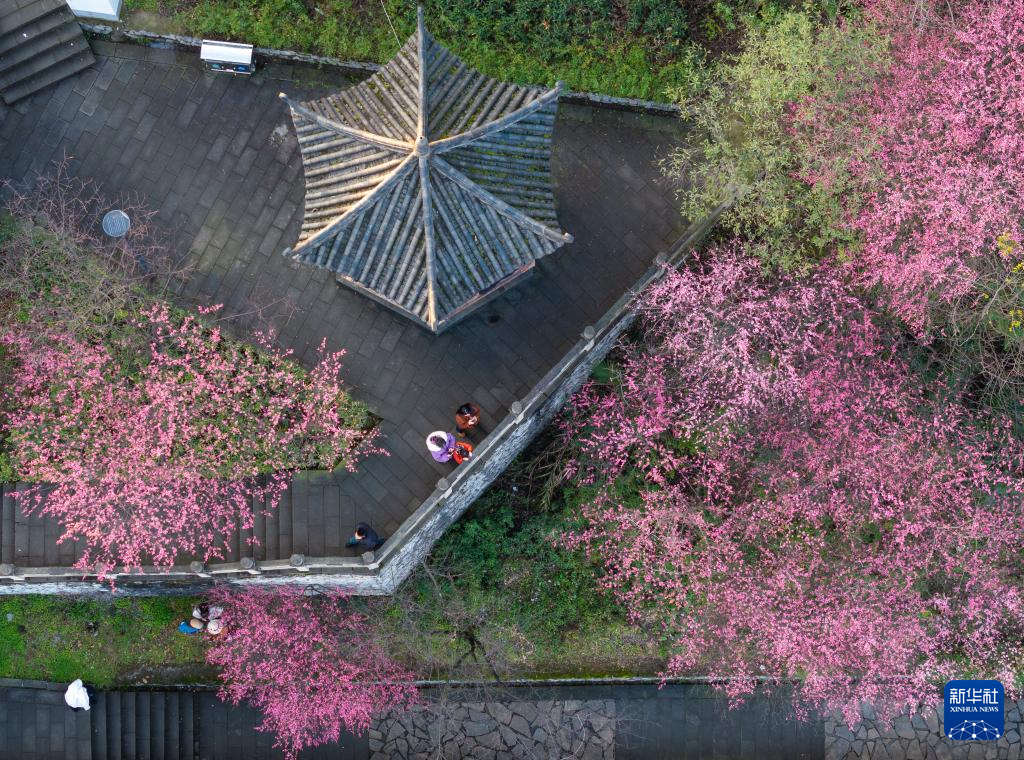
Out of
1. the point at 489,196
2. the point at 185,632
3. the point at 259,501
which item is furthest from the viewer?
the point at 185,632

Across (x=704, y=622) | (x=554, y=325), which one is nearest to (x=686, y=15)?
(x=554, y=325)

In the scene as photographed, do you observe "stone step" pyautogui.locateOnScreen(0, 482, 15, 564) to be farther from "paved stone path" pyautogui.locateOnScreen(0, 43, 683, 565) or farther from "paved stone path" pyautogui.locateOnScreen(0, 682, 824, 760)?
"paved stone path" pyautogui.locateOnScreen(0, 43, 683, 565)

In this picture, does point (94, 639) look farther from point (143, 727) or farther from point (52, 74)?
point (52, 74)

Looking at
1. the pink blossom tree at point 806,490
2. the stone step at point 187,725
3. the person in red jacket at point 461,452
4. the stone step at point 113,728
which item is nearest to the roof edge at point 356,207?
the person in red jacket at point 461,452

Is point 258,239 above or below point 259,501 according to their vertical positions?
above

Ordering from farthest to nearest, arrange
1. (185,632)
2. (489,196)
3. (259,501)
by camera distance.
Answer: (185,632)
(259,501)
(489,196)

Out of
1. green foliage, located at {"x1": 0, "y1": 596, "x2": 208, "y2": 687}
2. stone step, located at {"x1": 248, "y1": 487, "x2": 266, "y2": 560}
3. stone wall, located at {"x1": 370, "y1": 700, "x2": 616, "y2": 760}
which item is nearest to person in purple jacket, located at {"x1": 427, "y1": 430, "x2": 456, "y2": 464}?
stone step, located at {"x1": 248, "y1": 487, "x2": 266, "y2": 560}

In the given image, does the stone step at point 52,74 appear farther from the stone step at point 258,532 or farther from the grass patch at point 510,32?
the stone step at point 258,532

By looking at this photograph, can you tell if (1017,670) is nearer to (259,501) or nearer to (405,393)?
(405,393)
